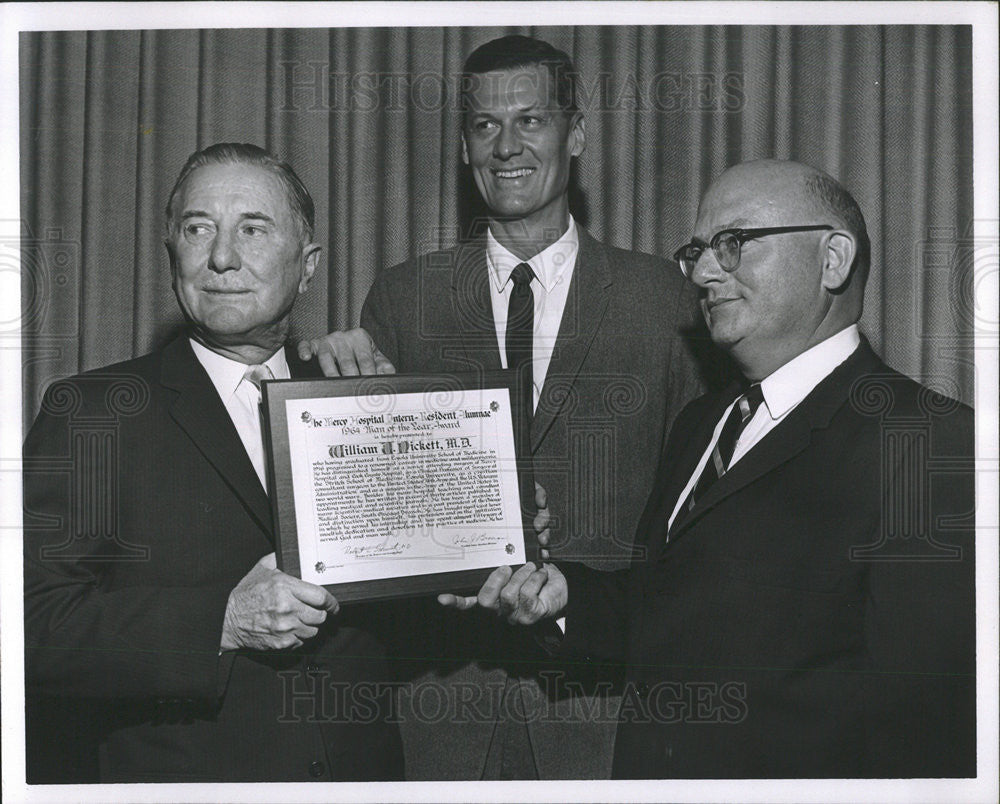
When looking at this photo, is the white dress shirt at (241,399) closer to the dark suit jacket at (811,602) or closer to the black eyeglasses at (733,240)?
the dark suit jacket at (811,602)

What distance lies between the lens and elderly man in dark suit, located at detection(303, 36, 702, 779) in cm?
243

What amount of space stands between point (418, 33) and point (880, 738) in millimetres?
2170

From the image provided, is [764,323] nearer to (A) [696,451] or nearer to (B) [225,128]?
(A) [696,451]

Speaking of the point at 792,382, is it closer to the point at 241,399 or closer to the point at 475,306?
the point at 475,306

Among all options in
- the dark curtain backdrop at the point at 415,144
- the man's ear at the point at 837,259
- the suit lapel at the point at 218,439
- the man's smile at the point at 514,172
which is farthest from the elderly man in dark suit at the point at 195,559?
the man's ear at the point at 837,259

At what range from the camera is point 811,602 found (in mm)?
2305

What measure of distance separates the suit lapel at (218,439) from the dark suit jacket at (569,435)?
0.44m

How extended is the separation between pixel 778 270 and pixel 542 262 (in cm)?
59

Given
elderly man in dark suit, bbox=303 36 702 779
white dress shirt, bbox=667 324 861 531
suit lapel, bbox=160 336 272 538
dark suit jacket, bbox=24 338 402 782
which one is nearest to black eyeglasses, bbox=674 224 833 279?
elderly man in dark suit, bbox=303 36 702 779

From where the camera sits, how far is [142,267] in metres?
2.49

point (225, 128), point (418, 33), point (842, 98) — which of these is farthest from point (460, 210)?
point (842, 98)

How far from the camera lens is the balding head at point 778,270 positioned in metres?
2.30

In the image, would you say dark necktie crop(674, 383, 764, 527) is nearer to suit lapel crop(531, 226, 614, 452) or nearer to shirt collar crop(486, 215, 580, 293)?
suit lapel crop(531, 226, 614, 452)

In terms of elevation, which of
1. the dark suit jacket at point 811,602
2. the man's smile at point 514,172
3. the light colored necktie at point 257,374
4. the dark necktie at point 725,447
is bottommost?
the dark suit jacket at point 811,602
